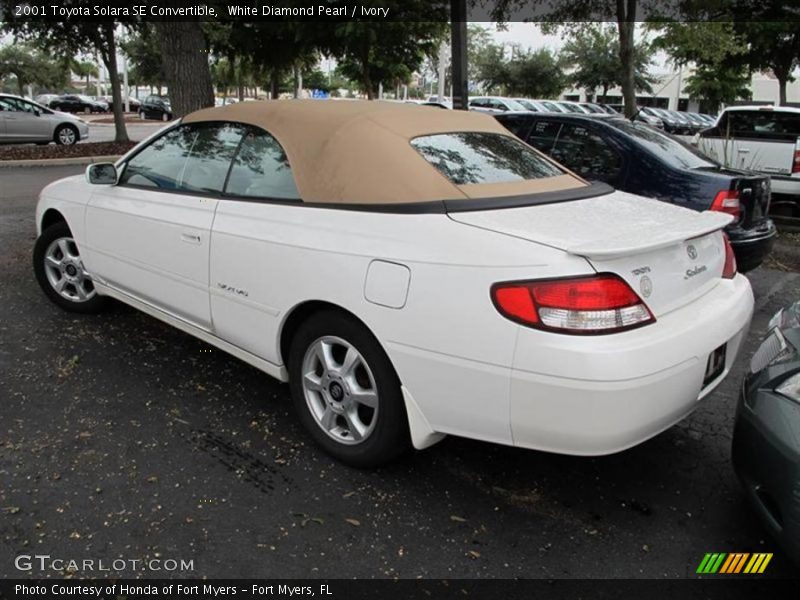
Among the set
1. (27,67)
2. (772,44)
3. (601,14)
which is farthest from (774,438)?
(27,67)

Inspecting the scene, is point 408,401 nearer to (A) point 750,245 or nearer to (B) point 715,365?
(B) point 715,365

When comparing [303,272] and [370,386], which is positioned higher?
[303,272]

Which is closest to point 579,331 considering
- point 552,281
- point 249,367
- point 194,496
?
point 552,281

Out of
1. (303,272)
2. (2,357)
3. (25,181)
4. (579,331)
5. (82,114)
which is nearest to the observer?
(579,331)

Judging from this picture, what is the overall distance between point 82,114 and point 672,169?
1925 inches

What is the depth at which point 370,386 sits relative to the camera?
9.27 feet

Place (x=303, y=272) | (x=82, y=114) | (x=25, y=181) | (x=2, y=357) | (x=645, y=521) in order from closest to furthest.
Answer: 1. (x=645, y=521)
2. (x=303, y=272)
3. (x=2, y=357)
4. (x=25, y=181)
5. (x=82, y=114)

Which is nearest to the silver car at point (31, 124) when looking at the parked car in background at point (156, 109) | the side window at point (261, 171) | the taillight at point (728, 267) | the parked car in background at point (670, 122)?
the side window at point (261, 171)

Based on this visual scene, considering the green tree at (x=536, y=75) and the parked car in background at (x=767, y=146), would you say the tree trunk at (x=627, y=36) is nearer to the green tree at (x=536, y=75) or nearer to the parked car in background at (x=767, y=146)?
the parked car in background at (x=767, y=146)

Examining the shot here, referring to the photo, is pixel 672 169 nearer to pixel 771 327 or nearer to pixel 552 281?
pixel 771 327

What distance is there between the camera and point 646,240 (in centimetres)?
241

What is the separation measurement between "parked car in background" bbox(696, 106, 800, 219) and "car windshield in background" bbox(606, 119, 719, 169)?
3.16m

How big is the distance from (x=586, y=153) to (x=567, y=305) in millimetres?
4317

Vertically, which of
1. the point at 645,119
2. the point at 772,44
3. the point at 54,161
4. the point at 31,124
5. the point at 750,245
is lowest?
the point at 750,245
